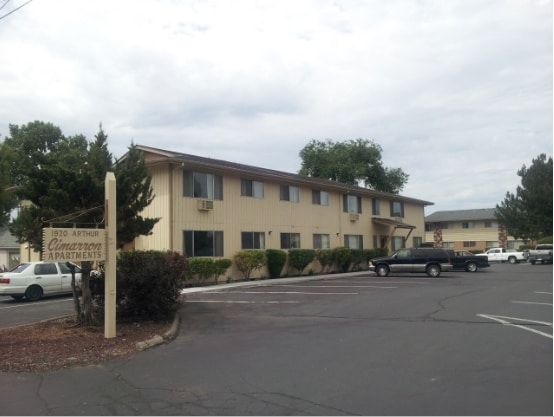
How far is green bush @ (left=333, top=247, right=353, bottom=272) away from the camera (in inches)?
1275

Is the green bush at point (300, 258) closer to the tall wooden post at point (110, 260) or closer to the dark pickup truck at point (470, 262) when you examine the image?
the dark pickup truck at point (470, 262)

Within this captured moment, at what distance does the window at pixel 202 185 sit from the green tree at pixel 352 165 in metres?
37.6

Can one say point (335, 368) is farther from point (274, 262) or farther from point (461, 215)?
point (461, 215)

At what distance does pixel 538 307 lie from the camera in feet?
47.4

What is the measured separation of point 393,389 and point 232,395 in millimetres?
1967

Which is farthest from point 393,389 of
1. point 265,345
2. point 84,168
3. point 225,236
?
point 225,236

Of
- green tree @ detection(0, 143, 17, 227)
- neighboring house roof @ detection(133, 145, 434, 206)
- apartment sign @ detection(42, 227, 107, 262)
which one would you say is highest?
neighboring house roof @ detection(133, 145, 434, 206)

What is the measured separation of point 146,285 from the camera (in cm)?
1233

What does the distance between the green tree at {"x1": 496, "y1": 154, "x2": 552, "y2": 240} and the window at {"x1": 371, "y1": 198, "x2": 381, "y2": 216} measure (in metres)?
22.5

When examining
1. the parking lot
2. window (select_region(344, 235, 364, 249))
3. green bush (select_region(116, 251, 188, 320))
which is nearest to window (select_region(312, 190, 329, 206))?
window (select_region(344, 235, 364, 249))

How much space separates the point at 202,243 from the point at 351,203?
47.4 feet

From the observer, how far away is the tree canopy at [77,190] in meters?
A: 11.1

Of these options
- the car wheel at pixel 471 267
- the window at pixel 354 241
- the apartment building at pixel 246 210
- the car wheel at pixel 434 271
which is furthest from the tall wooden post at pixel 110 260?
the car wheel at pixel 471 267

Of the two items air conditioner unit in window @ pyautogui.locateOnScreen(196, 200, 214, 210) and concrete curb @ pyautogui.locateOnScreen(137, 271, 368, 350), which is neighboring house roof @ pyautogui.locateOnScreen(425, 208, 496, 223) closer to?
concrete curb @ pyautogui.locateOnScreen(137, 271, 368, 350)
